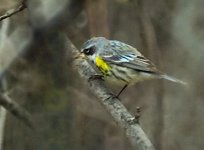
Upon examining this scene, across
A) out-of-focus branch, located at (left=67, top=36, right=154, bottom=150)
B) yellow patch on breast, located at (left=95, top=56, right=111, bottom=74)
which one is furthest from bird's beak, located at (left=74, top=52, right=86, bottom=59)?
yellow patch on breast, located at (left=95, top=56, right=111, bottom=74)

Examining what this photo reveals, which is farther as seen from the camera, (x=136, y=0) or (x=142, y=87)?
(x=142, y=87)

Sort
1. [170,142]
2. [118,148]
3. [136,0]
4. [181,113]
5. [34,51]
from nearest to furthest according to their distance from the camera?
[34,51] → [136,0] → [118,148] → [170,142] → [181,113]

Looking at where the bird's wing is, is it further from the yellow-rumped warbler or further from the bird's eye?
the bird's eye

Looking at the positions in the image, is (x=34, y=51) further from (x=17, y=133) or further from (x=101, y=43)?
(x=17, y=133)

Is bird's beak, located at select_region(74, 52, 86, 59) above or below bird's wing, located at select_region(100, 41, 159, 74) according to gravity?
above

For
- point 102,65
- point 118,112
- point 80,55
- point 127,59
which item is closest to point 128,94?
point 127,59

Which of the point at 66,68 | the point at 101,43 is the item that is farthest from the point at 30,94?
the point at 101,43
